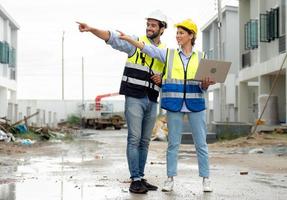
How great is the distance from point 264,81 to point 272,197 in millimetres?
22095

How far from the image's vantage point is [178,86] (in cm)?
602

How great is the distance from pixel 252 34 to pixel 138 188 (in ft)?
78.5

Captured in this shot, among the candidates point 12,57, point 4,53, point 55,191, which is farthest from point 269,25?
point 12,57

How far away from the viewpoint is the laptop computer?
234 inches

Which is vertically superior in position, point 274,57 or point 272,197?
point 274,57

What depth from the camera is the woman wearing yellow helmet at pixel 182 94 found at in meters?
6.03

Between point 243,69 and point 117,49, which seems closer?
point 117,49

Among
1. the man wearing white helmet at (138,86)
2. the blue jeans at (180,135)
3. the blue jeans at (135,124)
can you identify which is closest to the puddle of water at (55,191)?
the blue jeans at (135,124)


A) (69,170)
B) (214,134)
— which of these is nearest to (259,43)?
(214,134)

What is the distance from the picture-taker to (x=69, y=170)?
27.0 ft

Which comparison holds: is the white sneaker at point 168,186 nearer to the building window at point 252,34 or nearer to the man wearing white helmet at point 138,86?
the man wearing white helmet at point 138,86

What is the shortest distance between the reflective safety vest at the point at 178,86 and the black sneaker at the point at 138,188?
901mm

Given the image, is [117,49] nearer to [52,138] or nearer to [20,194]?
[20,194]

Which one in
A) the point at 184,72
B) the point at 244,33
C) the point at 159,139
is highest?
the point at 244,33
